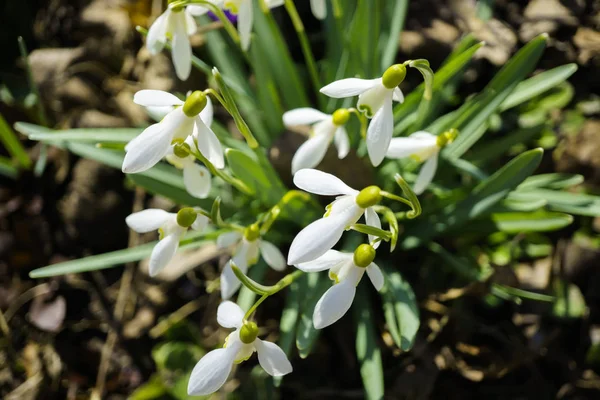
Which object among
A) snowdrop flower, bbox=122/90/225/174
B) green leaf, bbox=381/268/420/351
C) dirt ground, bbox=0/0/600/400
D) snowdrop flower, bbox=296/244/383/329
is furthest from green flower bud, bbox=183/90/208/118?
dirt ground, bbox=0/0/600/400

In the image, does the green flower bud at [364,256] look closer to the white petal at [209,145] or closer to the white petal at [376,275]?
the white petal at [376,275]

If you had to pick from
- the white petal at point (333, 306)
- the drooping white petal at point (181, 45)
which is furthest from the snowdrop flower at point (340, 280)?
the drooping white petal at point (181, 45)

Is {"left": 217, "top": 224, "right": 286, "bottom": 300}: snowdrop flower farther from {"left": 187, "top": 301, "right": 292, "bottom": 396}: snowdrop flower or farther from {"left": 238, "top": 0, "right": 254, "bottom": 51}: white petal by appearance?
{"left": 238, "top": 0, "right": 254, "bottom": 51}: white petal

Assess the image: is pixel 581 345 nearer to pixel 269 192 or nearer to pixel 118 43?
pixel 269 192

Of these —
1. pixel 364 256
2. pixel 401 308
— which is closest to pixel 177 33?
pixel 364 256

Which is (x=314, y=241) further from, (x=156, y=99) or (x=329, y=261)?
(x=156, y=99)

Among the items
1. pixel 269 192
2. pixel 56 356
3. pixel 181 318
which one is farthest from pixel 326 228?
pixel 56 356
